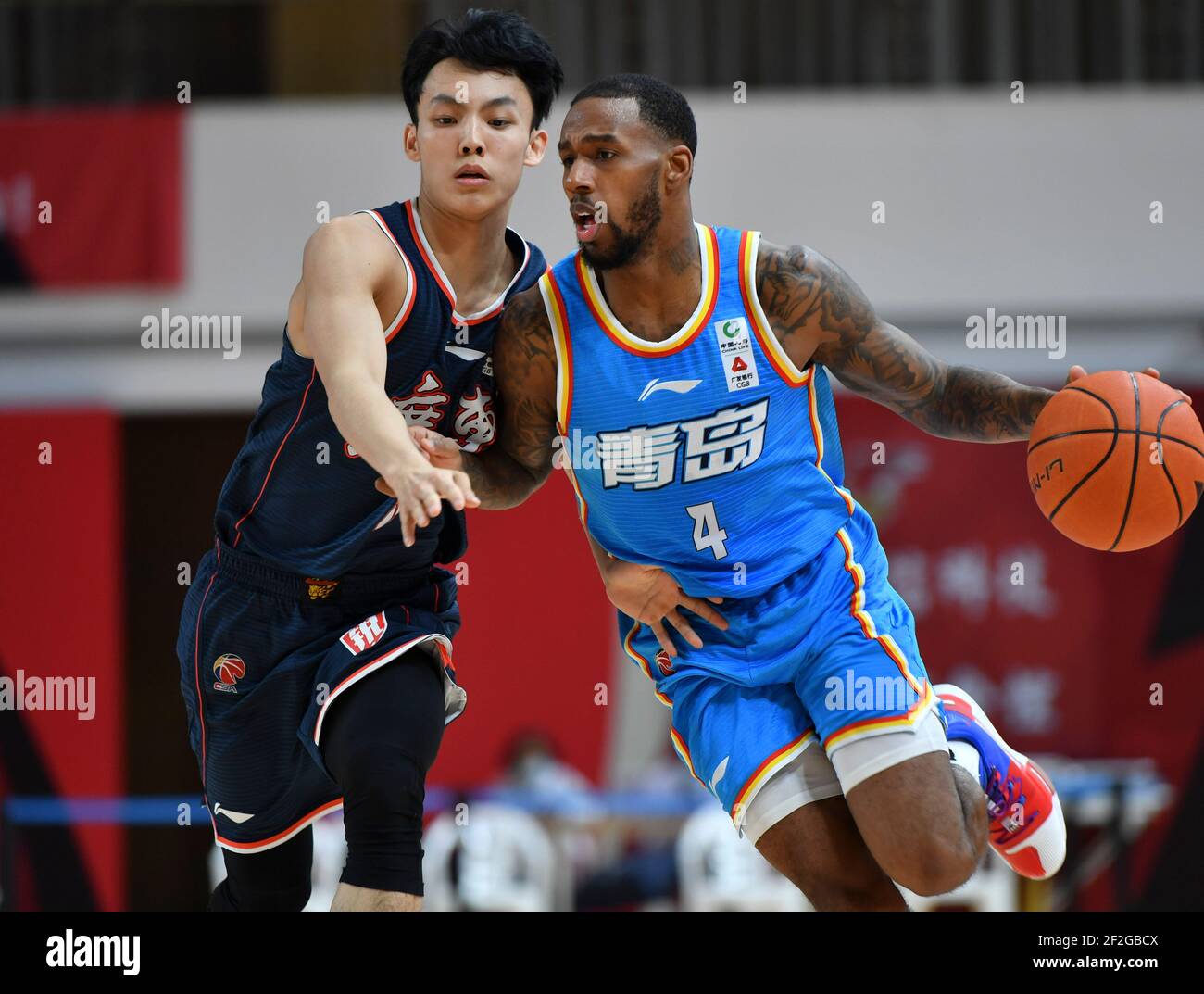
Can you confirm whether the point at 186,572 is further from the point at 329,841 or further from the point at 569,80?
the point at 569,80

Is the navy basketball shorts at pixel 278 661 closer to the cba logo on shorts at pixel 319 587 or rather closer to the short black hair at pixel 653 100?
the cba logo on shorts at pixel 319 587

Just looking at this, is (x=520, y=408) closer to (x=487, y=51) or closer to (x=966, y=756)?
(x=487, y=51)

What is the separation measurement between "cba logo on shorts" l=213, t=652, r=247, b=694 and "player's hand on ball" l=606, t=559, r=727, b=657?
955mm

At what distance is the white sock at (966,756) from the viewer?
371 centimetres

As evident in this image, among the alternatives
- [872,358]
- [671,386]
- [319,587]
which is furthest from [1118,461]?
[319,587]

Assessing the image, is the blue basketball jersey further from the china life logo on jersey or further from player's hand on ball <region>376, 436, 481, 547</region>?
player's hand on ball <region>376, 436, 481, 547</region>

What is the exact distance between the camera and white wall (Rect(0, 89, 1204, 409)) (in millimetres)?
8867

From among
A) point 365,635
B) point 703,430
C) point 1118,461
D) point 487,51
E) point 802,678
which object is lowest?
point 802,678

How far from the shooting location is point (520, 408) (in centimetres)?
379

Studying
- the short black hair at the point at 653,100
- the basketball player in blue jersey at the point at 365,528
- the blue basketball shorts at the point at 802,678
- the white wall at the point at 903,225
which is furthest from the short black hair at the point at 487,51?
the white wall at the point at 903,225

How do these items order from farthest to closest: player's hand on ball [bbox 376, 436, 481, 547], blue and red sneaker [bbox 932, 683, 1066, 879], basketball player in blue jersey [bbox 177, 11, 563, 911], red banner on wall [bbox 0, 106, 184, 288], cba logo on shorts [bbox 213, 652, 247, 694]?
1. red banner on wall [bbox 0, 106, 184, 288]
2. cba logo on shorts [bbox 213, 652, 247, 694]
3. blue and red sneaker [bbox 932, 683, 1066, 879]
4. basketball player in blue jersey [bbox 177, 11, 563, 911]
5. player's hand on ball [bbox 376, 436, 481, 547]

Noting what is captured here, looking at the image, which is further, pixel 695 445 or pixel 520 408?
pixel 520 408

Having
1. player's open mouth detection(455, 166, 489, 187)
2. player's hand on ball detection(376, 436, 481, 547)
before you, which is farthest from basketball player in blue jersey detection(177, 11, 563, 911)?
player's hand on ball detection(376, 436, 481, 547)

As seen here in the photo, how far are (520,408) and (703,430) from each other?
0.45 meters
